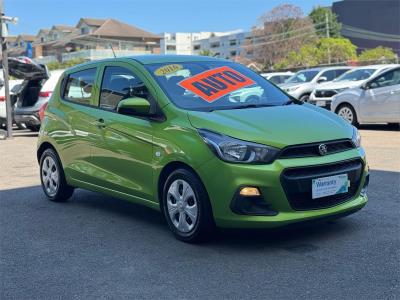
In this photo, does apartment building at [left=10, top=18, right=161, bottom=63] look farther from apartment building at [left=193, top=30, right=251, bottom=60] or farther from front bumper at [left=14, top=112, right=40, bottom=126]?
front bumper at [left=14, top=112, right=40, bottom=126]

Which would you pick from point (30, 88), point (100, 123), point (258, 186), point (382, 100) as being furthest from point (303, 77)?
point (258, 186)

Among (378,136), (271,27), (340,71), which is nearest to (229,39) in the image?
(271,27)

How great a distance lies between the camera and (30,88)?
1627 cm

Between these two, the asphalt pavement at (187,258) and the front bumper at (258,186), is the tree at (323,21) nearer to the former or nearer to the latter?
the asphalt pavement at (187,258)

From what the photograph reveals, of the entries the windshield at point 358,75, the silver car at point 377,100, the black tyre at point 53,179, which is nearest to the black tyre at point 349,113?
the silver car at point 377,100

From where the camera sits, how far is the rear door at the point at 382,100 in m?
12.8

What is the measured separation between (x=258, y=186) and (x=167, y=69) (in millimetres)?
1857

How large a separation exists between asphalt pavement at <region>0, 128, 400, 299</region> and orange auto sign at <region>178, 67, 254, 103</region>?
1331 mm

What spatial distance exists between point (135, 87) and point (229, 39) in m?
105

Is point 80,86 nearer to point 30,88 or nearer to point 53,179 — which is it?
point 53,179

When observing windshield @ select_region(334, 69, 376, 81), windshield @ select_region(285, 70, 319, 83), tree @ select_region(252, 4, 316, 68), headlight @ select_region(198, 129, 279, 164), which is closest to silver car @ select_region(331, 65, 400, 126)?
windshield @ select_region(334, 69, 376, 81)

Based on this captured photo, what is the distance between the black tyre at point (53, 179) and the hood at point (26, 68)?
29.7 ft

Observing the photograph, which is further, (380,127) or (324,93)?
(324,93)

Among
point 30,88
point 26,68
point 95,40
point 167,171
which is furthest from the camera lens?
point 95,40
